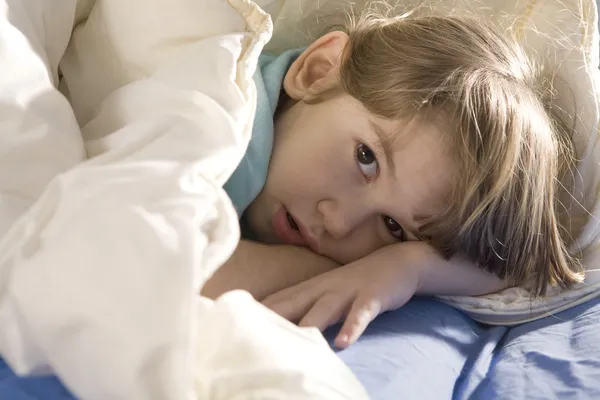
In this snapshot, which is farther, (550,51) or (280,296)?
(550,51)

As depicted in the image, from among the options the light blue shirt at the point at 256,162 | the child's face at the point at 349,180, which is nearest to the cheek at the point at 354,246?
the child's face at the point at 349,180

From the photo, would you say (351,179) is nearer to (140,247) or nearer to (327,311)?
(327,311)

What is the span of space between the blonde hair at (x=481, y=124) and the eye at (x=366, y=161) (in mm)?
46

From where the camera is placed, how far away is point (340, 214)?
30.3 inches

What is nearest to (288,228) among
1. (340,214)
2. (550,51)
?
(340,214)

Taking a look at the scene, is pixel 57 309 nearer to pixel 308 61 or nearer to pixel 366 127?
pixel 366 127

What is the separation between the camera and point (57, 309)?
14.4 inches

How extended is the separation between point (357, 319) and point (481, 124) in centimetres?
27

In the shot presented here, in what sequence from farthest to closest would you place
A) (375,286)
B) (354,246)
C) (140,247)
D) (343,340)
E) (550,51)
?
(550,51) < (354,246) < (375,286) < (343,340) < (140,247)

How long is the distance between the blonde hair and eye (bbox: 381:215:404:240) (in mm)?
36

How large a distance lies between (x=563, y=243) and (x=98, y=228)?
68 cm

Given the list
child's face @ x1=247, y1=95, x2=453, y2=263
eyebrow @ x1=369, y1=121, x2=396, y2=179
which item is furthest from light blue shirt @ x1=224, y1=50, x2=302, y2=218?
eyebrow @ x1=369, y1=121, x2=396, y2=179

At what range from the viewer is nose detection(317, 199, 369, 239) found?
2.52 feet

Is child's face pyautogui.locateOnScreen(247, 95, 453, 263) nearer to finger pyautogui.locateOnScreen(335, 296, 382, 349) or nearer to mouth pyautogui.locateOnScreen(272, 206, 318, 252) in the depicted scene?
mouth pyautogui.locateOnScreen(272, 206, 318, 252)
